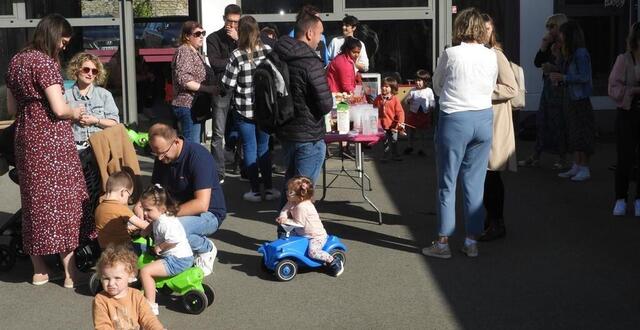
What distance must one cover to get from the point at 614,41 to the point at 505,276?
754 cm

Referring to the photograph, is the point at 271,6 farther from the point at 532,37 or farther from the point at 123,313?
the point at 123,313

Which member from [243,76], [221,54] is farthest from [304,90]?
[221,54]

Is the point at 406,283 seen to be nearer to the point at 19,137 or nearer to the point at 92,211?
the point at 92,211

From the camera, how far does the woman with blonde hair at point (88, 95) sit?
771cm

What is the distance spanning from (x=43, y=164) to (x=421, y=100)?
612 cm

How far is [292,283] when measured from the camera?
22.9 ft

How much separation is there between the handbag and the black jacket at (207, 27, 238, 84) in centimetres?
26

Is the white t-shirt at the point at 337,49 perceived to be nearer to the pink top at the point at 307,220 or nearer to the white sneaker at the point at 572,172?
the white sneaker at the point at 572,172

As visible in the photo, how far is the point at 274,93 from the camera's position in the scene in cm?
741

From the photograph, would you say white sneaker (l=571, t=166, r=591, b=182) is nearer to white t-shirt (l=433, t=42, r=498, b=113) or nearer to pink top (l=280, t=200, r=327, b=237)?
white t-shirt (l=433, t=42, r=498, b=113)

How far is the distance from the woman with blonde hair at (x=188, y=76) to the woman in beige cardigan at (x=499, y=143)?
328 cm

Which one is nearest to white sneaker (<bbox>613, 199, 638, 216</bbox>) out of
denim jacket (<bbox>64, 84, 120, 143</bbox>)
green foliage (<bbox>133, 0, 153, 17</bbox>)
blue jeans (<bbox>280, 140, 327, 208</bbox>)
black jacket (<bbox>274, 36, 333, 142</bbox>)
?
blue jeans (<bbox>280, 140, 327, 208</bbox>)

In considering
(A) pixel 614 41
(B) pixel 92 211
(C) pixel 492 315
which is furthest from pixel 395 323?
(A) pixel 614 41

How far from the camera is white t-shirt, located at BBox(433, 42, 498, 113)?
709cm
